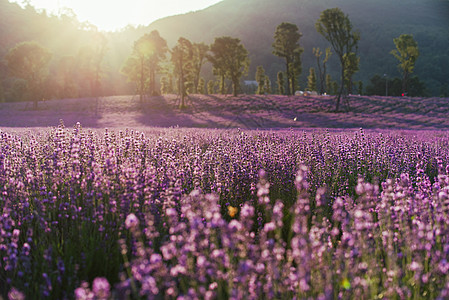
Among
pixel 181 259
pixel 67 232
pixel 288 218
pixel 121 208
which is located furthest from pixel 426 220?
pixel 67 232

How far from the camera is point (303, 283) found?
4.71ft

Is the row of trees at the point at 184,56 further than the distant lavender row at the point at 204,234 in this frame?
Yes

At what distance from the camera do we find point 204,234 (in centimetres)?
188

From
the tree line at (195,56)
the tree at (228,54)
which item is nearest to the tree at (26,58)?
the tree line at (195,56)

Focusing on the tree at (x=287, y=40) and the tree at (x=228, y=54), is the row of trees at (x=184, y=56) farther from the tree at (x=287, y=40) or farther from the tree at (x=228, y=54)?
the tree at (x=287, y=40)

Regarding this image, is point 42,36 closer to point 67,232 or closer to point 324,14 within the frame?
point 324,14

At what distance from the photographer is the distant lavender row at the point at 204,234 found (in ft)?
5.57

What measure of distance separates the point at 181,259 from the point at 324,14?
115 feet

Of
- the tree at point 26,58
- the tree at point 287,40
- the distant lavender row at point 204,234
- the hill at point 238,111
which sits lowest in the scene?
the distant lavender row at point 204,234

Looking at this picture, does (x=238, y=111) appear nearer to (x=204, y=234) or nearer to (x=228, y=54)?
(x=228, y=54)

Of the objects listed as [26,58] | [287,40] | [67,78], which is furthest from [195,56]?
[67,78]

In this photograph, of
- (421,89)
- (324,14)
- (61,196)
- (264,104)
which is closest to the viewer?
(61,196)

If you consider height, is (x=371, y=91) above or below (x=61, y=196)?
above

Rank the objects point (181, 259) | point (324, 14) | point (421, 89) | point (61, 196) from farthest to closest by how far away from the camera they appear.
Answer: point (421, 89) < point (324, 14) < point (61, 196) < point (181, 259)
